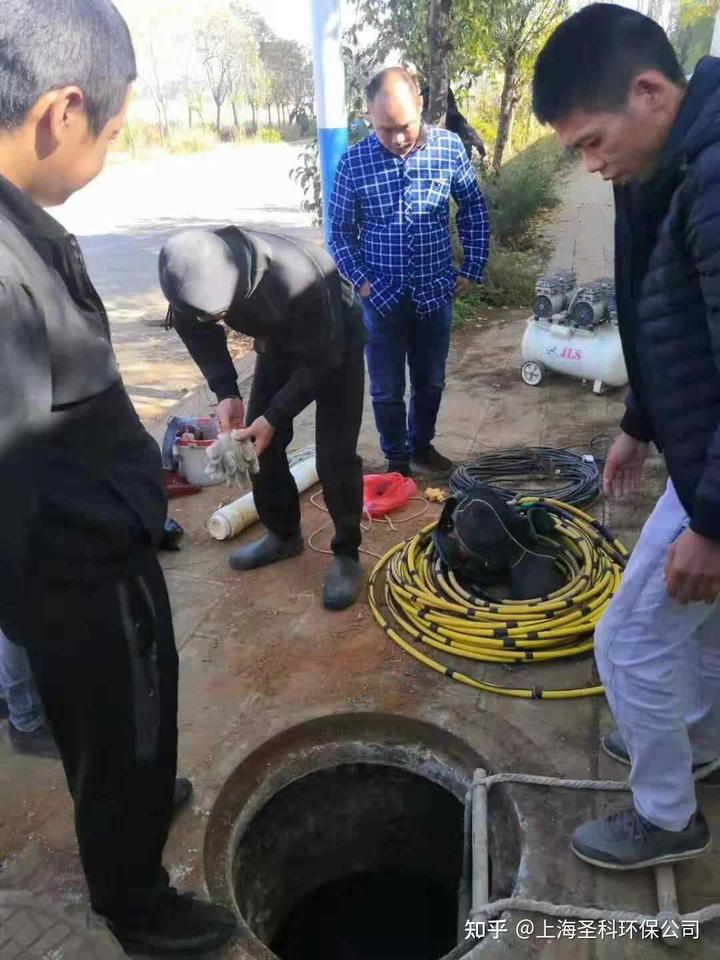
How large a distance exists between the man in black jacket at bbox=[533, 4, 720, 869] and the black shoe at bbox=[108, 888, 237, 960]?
3.85ft

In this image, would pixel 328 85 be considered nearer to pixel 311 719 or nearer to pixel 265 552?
pixel 265 552

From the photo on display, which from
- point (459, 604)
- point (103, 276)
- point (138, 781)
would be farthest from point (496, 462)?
point (103, 276)

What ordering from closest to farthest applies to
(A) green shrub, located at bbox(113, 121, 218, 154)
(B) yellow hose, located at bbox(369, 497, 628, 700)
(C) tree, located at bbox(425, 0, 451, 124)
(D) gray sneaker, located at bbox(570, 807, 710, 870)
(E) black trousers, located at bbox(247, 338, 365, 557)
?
(D) gray sneaker, located at bbox(570, 807, 710, 870) → (B) yellow hose, located at bbox(369, 497, 628, 700) → (E) black trousers, located at bbox(247, 338, 365, 557) → (C) tree, located at bbox(425, 0, 451, 124) → (A) green shrub, located at bbox(113, 121, 218, 154)

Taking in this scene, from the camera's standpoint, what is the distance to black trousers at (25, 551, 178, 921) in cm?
147

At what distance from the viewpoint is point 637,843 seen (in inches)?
80.4

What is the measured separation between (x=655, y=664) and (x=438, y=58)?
6.98 metres

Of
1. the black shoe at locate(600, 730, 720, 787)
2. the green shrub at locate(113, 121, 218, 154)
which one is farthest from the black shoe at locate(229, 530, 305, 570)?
the green shrub at locate(113, 121, 218, 154)

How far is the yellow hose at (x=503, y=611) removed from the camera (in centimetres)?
296

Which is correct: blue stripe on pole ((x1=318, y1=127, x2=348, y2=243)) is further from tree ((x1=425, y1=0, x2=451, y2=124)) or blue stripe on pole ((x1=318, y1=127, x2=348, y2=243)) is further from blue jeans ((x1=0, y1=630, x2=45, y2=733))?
blue jeans ((x1=0, y1=630, x2=45, y2=733))

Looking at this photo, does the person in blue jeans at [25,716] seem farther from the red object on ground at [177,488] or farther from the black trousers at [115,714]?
the red object on ground at [177,488]

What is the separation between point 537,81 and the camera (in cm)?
161

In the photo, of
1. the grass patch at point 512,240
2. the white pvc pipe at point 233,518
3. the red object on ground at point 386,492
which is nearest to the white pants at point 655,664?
the red object on ground at point 386,492

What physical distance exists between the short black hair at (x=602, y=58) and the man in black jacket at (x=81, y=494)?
2.81 feet

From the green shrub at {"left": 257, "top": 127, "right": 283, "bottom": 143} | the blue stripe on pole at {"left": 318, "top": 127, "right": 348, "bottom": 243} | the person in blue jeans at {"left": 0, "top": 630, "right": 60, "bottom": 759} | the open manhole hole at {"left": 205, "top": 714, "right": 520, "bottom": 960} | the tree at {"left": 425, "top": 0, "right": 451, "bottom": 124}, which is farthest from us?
the green shrub at {"left": 257, "top": 127, "right": 283, "bottom": 143}
